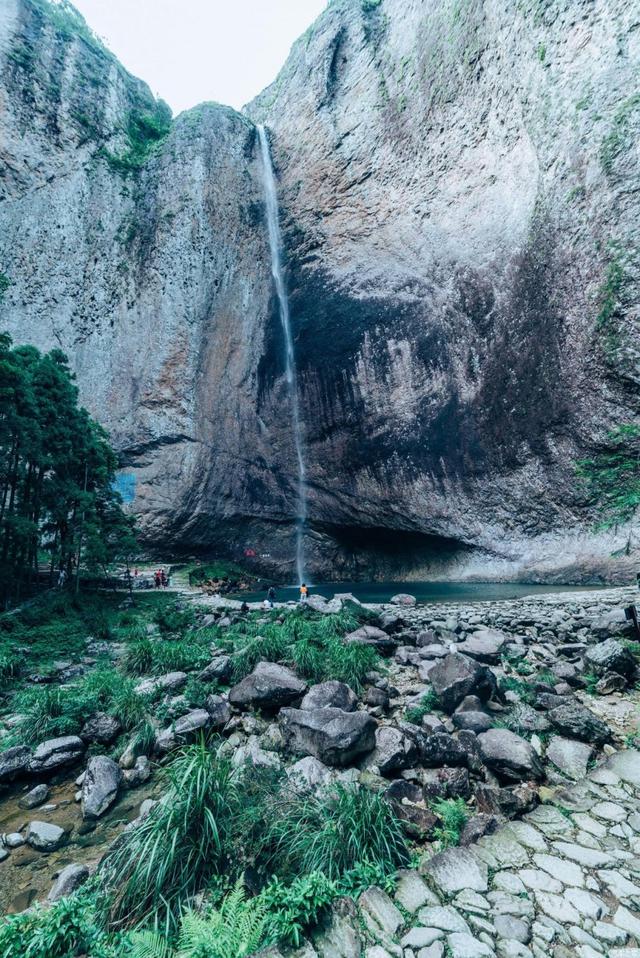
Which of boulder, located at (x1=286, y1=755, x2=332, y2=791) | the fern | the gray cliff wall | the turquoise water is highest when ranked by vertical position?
the gray cliff wall

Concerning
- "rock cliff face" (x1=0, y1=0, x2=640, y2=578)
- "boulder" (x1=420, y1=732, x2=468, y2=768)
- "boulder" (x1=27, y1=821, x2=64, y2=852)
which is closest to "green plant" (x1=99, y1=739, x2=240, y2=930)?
"boulder" (x1=27, y1=821, x2=64, y2=852)

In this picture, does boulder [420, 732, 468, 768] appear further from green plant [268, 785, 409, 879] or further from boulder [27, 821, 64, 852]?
boulder [27, 821, 64, 852]

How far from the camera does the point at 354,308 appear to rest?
2361cm

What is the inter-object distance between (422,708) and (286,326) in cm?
2502

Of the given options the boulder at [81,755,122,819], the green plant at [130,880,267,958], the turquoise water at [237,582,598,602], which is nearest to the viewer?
the green plant at [130,880,267,958]

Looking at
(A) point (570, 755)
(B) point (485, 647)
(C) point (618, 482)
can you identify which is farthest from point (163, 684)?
(C) point (618, 482)

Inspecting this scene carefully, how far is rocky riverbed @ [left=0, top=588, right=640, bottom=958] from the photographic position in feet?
7.35

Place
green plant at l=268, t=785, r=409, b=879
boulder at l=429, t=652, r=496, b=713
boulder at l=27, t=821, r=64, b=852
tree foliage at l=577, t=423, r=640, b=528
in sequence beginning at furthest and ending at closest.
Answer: tree foliage at l=577, t=423, r=640, b=528 < boulder at l=429, t=652, r=496, b=713 < boulder at l=27, t=821, r=64, b=852 < green plant at l=268, t=785, r=409, b=879

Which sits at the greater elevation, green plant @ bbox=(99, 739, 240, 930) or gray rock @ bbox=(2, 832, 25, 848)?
green plant @ bbox=(99, 739, 240, 930)

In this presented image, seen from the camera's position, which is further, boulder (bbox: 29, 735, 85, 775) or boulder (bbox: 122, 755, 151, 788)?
boulder (bbox: 29, 735, 85, 775)

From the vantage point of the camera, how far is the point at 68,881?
2881 mm

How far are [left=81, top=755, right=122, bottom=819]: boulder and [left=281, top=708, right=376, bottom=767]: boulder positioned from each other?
1.75 metres

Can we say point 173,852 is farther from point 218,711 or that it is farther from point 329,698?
point 329,698

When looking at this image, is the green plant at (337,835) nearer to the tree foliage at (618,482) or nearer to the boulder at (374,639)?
the boulder at (374,639)
